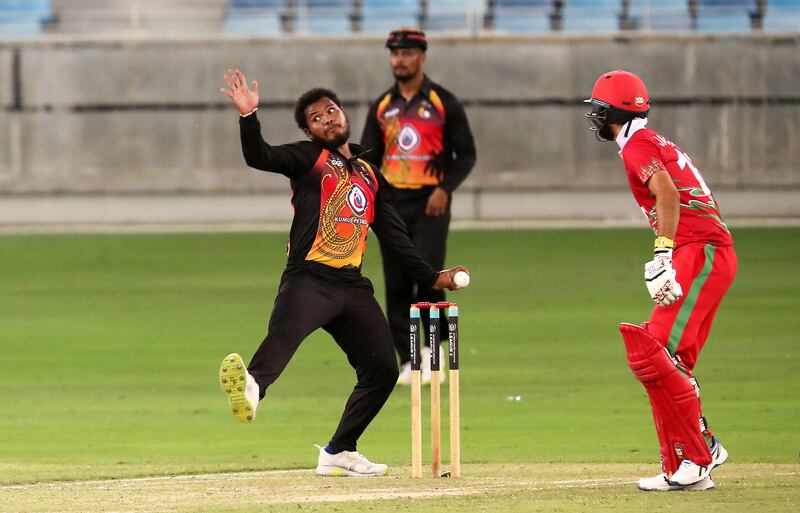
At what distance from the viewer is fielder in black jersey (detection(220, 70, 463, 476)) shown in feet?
27.7

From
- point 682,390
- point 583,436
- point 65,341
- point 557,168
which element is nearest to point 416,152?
point 583,436

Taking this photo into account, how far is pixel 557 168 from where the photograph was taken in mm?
26750

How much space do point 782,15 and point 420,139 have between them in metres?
16.8

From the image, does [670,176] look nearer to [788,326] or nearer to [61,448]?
[61,448]

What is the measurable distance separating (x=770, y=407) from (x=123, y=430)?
13.8ft

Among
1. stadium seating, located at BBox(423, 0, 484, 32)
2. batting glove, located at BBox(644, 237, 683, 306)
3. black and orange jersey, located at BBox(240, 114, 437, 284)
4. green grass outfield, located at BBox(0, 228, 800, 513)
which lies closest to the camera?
batting glove, located at BBox(644, 237, 683, 306)

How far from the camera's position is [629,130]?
8.16m

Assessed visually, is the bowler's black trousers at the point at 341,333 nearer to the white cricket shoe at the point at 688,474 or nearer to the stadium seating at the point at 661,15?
the white cricket shoe at the point at 688,474

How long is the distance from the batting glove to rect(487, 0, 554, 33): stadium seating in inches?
790

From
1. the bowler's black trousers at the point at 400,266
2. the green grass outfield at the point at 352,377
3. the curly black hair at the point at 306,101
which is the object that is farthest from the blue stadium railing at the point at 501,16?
the curly black hair at the point at 306,101

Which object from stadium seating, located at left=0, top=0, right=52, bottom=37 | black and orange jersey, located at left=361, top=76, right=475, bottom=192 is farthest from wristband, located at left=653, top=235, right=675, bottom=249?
stadium seating, located at left=0, top=0, right=52, bottom=37

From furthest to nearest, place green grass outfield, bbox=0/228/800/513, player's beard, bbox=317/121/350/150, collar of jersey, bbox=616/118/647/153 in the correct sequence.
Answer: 1. green grass outfield, bbox=0/228/800/513
2. player's beard, bbox=317/121/350/150
3. collar of jersey, bbox=616/118/647/153

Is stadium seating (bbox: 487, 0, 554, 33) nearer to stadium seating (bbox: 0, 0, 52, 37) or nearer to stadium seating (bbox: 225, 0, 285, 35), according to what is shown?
stadium seating (bbox: 225, 0, 285, 35)

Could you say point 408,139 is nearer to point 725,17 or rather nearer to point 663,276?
point 663,276
